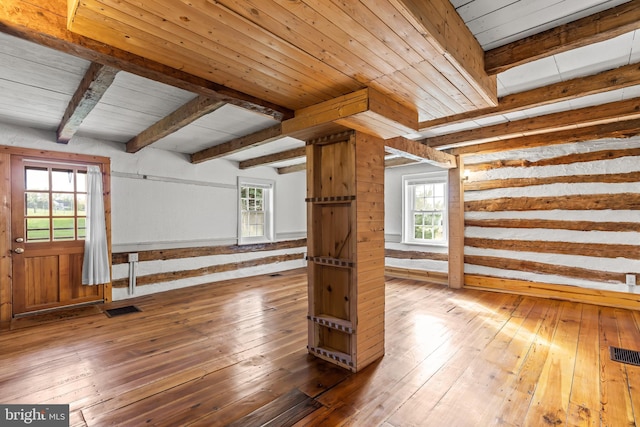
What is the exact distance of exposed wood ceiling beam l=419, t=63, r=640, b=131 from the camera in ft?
8.00

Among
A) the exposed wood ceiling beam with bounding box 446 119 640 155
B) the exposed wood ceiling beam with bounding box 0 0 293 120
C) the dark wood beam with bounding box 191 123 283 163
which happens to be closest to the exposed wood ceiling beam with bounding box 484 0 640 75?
the exposed wood ceiling beam with bounding box 0 0 293 120

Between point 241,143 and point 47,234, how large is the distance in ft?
9.84

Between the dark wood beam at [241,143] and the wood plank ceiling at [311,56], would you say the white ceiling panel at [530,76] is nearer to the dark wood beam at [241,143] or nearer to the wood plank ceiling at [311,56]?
the wood plank ceiling at [311,56]

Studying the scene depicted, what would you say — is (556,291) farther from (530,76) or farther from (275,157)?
(275,157)

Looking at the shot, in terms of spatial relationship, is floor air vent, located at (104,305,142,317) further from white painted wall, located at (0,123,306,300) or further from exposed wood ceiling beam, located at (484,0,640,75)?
exposed wood ceiling beam, located at (484,0,640,75)

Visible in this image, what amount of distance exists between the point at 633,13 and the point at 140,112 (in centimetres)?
417

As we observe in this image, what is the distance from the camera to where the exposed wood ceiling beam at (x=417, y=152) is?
12.3ft

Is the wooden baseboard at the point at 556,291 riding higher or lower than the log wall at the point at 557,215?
lower

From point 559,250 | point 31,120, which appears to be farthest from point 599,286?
point 31,120

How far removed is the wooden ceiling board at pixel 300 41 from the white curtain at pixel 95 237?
11.8 feet

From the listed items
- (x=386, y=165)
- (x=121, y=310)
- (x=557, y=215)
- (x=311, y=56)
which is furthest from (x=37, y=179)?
(x=557, y=215)

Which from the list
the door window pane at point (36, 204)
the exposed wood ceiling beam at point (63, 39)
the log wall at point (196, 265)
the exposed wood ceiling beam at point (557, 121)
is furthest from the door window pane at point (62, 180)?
the exposed wood ceiling beam at point (557, 121)

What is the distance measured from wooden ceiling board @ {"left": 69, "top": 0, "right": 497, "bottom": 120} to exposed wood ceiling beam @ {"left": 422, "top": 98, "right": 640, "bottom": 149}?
210 centimetres

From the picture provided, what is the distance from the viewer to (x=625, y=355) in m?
2.81
